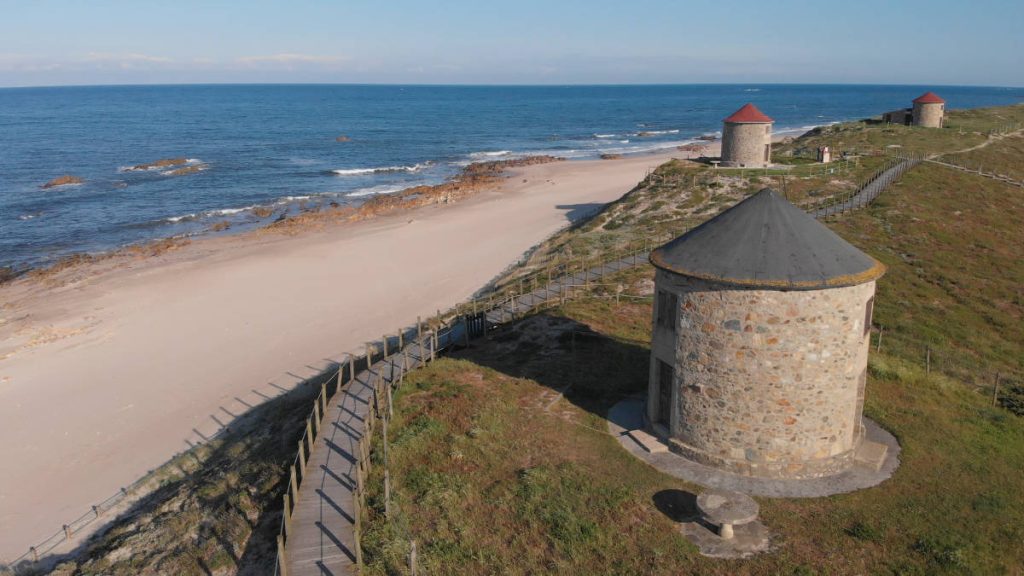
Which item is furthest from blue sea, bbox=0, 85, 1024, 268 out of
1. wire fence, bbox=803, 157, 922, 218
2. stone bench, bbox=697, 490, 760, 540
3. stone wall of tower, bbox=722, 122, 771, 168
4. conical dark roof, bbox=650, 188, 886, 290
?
stone bench, bbox=697, 490, 760, 540

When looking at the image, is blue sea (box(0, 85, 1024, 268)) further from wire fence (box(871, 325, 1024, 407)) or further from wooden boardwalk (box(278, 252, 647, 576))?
wire fence (box(871, 325, 1024, 407))

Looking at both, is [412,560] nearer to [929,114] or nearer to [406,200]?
[406,200]

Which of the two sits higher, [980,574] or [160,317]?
[980,574]

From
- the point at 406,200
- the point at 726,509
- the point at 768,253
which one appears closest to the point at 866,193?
the point at 768,253

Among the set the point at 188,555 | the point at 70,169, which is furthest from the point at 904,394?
the point at 70,169

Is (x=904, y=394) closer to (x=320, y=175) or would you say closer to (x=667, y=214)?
(x=667, y=214)
